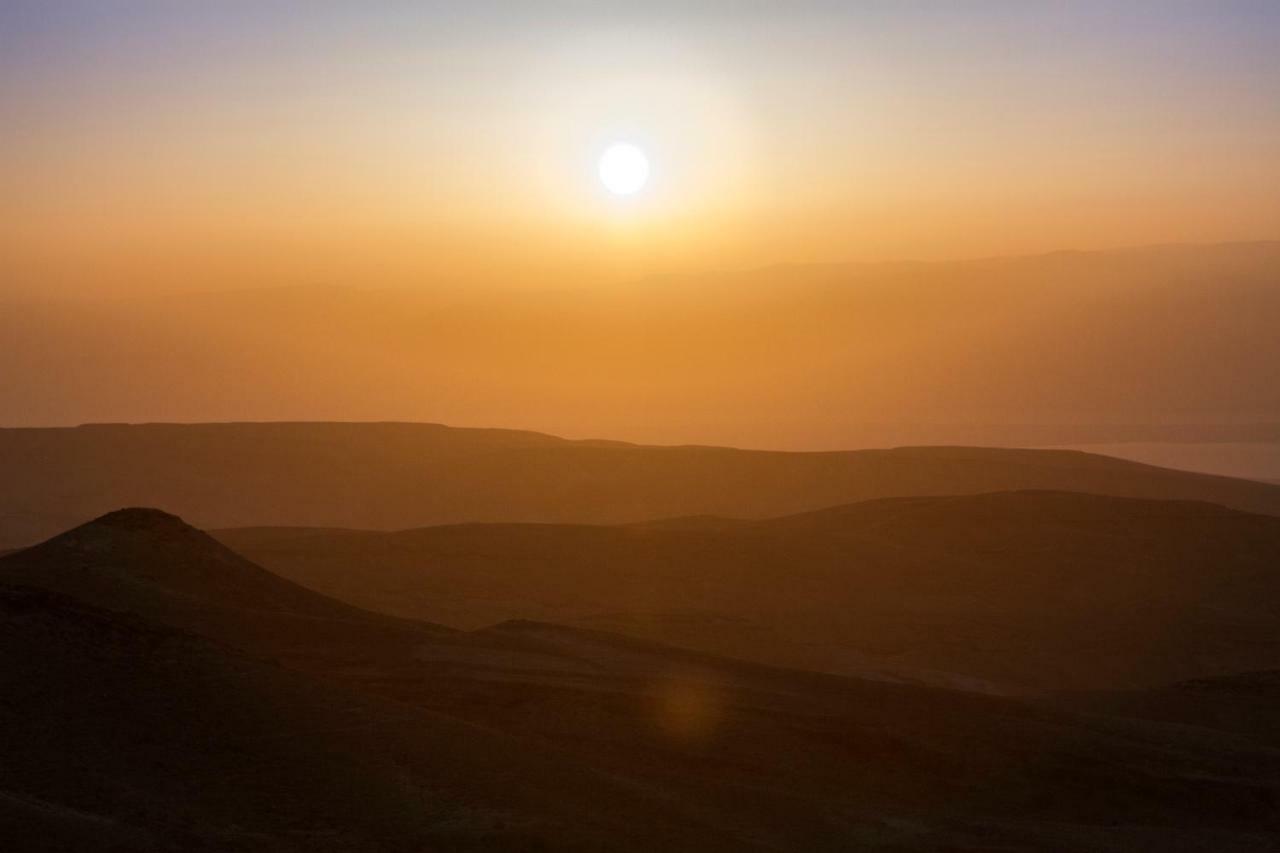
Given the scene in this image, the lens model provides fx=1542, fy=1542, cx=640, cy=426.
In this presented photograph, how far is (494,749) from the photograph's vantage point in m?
17.5

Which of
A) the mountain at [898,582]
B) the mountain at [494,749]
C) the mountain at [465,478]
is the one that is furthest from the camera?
the mountain at [465,478]

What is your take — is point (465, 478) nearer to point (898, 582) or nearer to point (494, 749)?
point (898, 582)

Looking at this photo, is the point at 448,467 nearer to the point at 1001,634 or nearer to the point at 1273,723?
the point at 1001,634

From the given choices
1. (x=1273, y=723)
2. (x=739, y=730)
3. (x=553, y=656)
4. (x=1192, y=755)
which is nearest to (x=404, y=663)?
(x=553, y=656)

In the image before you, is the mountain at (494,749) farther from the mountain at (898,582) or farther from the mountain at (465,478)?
the mountain at (465,478)

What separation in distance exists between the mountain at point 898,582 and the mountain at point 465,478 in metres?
24.0

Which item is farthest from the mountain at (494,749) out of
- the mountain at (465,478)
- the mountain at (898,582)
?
the mountain at (465,478)

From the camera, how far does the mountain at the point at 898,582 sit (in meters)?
36.0

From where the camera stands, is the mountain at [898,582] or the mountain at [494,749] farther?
the mountain at [898,582]

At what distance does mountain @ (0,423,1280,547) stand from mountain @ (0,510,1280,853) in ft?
158

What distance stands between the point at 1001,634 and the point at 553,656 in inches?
639

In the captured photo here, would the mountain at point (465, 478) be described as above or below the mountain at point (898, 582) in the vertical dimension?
above

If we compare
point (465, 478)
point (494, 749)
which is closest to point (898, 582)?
point (494, 749)

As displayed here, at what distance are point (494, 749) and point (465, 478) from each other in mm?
73145
